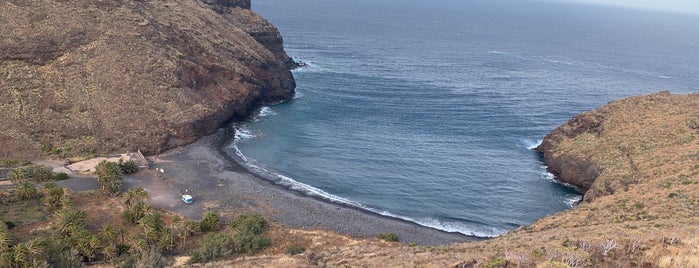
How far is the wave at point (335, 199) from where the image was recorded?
5769 centimetres

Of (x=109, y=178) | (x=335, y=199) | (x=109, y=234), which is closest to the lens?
(x=109, y=234)

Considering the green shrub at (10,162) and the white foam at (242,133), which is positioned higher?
the white foam at (242,133)

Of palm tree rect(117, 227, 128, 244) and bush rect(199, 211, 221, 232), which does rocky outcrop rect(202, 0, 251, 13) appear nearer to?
bush rect(199, 211, 221, 232)

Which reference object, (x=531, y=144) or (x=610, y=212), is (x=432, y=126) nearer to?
(x=531, y=144)

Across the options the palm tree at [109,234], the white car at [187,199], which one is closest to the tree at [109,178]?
the white car at [187,199]

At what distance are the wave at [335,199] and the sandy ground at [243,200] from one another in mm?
1066

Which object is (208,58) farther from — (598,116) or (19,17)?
(598,116)

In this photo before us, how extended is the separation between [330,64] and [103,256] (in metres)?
93.2

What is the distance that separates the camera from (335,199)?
63.0 metres

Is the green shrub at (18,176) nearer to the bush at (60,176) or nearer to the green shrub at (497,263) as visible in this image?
the bush at (60,176)

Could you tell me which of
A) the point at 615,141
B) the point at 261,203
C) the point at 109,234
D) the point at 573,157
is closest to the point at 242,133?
the point at 261,203

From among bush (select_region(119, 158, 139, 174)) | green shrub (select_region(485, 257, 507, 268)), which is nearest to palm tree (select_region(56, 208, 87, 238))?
bush (select_region(119, 158, 139, 174))

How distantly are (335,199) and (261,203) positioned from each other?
9.25m

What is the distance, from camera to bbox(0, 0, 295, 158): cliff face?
68875 millimetres
